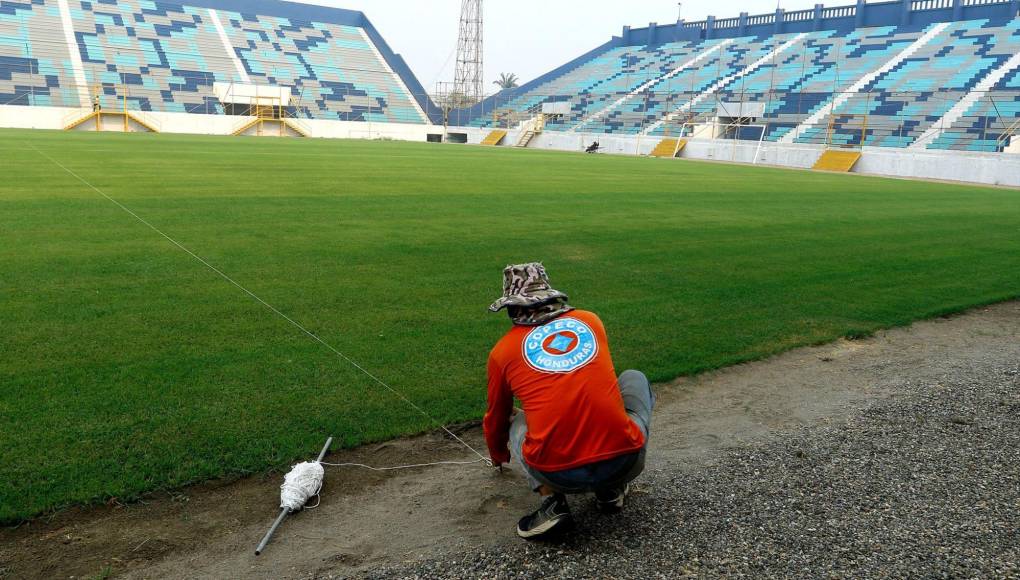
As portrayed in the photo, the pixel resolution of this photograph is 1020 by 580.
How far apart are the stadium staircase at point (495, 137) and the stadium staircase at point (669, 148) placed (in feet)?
43.8

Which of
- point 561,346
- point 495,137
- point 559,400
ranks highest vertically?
point 495,137

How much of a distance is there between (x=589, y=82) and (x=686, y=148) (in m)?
24.2

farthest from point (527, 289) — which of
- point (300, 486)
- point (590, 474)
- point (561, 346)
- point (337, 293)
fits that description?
point (337, 293)

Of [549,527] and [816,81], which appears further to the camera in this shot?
[816,81]

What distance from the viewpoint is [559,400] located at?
10.8ft

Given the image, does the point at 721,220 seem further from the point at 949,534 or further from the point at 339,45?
the point at 339,45

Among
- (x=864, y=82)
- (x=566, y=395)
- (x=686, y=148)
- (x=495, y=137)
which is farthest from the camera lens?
(x=495, y=137)

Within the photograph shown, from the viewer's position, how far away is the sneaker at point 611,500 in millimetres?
3602

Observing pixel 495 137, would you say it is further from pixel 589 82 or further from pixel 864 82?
pixel 864 82

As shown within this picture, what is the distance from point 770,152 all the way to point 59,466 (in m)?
36.3

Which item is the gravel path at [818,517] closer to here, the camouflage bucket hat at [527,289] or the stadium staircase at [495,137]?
the camouflage bucket hat at [527,289]

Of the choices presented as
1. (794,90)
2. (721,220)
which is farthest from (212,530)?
(794,90)

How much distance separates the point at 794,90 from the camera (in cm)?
4766

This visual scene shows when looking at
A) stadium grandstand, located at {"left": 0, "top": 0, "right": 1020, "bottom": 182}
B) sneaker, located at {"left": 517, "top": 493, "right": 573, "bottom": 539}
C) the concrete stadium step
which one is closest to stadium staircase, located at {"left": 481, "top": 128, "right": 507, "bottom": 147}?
stadium grandstand, located at {"left": 0, "top": 0, "right": 1020, "bottom": 182}
